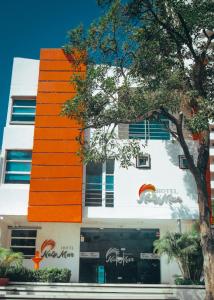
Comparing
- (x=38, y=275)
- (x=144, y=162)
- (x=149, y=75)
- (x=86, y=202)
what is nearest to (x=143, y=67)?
(x=149, y=75)

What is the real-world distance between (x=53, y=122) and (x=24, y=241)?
236 inches

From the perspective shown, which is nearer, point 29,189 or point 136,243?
point 29,189

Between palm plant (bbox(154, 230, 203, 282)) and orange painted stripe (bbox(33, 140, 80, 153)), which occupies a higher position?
orange painted stripe (bbox(33, 140, 80, 153))

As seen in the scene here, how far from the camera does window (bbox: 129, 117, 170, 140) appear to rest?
66.4ft

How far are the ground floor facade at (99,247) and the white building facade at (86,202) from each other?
46 mm

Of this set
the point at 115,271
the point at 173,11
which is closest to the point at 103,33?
the point at 173,11

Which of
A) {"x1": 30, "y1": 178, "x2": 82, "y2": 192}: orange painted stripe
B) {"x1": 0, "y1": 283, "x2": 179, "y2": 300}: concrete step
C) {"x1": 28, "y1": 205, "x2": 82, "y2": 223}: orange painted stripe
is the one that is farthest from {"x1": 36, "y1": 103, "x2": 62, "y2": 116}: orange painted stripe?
{"x1": 0, "y1": 283, "x2": 179, "y2": 300}: concrete step

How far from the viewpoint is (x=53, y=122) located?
19328mm

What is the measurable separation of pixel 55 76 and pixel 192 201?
29.7ft

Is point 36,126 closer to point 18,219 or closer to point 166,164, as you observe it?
point 18,219

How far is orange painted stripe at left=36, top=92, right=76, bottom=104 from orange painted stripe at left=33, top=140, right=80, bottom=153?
82.2 inches

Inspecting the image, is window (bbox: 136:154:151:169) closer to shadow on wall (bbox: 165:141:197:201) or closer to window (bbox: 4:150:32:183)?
shadow on wall (bbox: 165:141:197:201)

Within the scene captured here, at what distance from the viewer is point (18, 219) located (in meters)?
19.4

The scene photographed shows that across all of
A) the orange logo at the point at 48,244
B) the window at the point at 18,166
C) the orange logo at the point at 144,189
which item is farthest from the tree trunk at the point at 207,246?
the window at the point at 18,166
